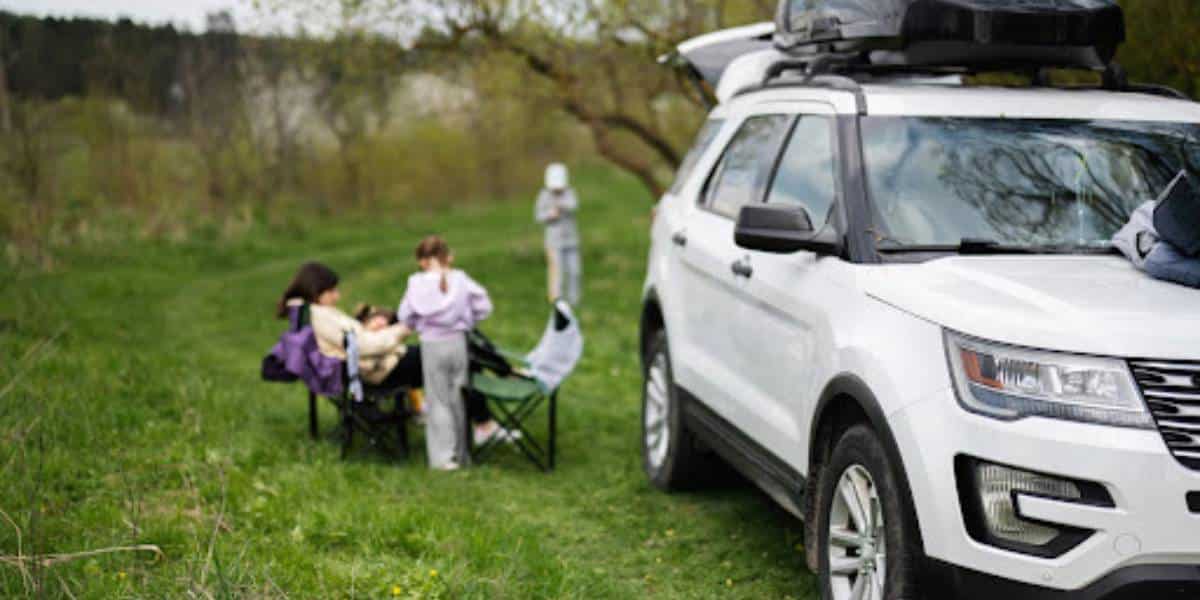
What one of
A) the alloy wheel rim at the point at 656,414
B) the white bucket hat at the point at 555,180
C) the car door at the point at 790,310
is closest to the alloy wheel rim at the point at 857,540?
the car door at the point at 790,310

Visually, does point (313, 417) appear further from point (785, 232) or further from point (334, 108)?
point (334, 108)

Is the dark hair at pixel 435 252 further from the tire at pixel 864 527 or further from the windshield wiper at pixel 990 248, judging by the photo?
the windshield wiper at pixel 990 248

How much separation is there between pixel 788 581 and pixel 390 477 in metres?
2.58

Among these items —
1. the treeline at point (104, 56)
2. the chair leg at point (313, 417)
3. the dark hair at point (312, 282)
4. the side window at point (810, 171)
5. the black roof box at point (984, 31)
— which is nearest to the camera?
the side window at point (810, 171)

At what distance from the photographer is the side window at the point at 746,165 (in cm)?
599

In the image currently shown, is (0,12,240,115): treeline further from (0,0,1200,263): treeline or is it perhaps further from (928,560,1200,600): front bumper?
(928,560,1200,600): front bumper

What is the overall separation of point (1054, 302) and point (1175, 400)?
0.43 meters

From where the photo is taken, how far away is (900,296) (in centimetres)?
436

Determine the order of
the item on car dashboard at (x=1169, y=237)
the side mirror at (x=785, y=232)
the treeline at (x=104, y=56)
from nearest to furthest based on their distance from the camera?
the item on car dashboard at (x=1169, y=237)
the side mirror at (x=785, y=232)
the treeline at (x=104, y=56)

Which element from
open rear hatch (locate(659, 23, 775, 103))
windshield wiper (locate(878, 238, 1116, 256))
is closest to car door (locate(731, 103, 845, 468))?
windshield wiper (locate(878, 238, 1116, 256))

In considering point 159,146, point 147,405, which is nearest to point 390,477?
point 147,405

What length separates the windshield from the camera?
193 inches

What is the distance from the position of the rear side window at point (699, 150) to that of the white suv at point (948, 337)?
0.39ft

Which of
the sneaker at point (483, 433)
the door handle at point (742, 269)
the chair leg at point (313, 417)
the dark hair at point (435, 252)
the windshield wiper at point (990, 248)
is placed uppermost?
the windshield wiper at point (990, 248)
